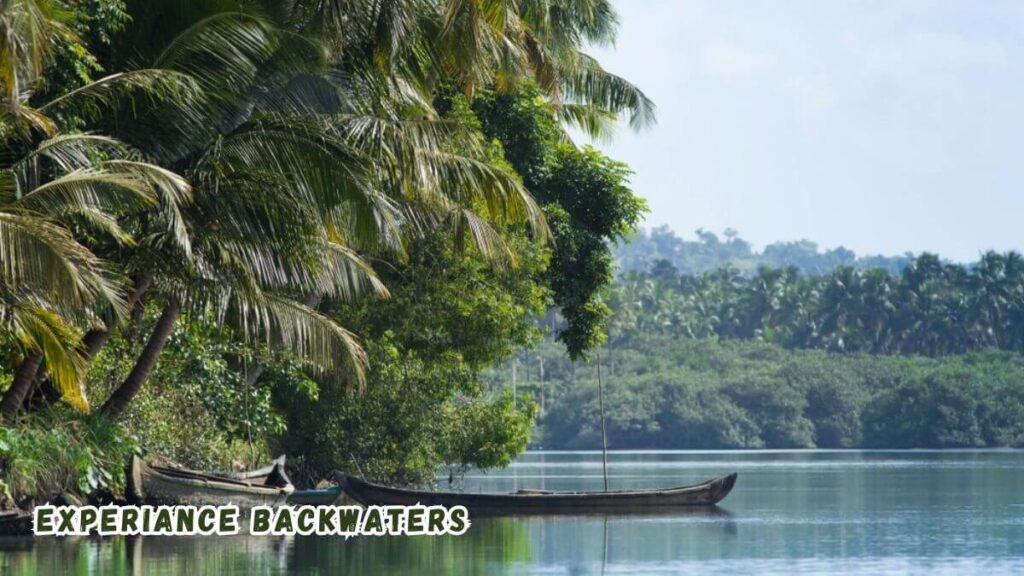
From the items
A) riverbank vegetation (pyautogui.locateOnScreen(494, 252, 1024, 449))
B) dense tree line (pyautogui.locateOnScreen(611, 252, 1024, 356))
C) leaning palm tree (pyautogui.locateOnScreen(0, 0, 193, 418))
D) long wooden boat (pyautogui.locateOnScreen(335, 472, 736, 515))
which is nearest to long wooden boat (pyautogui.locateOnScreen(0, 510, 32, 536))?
leaning palm tree (pyautogui.locateOnScreen(0, 0, 193, 418))

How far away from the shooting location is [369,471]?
26.6m

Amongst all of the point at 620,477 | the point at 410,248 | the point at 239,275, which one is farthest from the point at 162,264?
the point at 620,477

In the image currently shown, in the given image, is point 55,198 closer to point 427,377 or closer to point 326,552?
point 326,552

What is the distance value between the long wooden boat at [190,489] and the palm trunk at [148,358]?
2014mm

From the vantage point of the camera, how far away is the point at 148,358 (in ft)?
56.2

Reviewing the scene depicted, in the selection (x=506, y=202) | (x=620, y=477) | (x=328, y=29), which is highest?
(x=328, y=29)

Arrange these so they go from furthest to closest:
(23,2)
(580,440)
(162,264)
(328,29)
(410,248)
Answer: (580,440), (410,248), (328,29), (162,264), (23,2)

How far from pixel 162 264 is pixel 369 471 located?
11.9 meters

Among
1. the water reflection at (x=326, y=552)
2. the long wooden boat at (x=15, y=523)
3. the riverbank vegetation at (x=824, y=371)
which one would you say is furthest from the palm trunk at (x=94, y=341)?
the riverbank vegetation at (x=824, y=371)

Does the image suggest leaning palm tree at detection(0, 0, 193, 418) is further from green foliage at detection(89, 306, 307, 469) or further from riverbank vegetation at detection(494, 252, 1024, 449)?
riverbank vegetation at detection(494, 252, 1024, 449)

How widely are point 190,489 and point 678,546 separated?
6602mm

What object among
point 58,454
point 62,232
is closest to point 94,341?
point 58,454

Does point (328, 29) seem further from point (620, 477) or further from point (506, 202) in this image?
point (620, 477)

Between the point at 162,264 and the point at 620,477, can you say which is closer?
the point at 162,264
